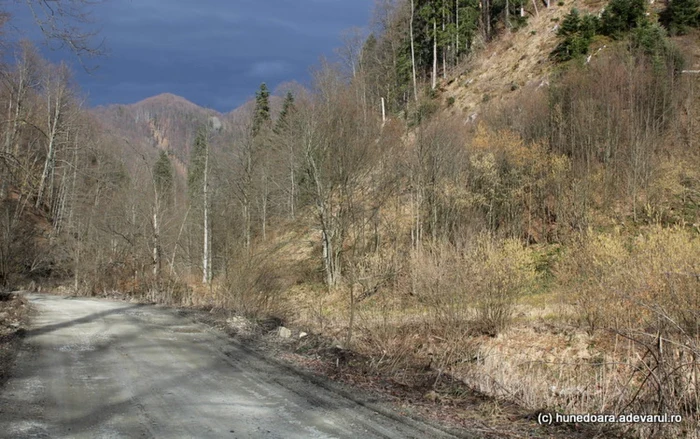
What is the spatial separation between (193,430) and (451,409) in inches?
122

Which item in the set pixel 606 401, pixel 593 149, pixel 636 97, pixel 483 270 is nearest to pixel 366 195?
pixel 593 149

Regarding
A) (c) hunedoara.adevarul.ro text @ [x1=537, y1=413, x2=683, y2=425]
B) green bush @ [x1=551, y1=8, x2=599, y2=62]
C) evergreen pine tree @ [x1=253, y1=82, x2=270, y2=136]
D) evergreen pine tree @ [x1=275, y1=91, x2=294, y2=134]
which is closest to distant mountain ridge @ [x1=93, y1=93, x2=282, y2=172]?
evergreen pine tree @ [x1=253, y1=82, x2=270, y2=136]

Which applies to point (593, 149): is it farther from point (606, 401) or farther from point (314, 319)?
point (606, 401)

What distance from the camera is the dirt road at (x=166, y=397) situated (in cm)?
478

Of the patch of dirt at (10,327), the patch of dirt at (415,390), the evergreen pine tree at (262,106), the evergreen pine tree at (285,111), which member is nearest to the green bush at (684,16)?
the evergreen pine tree at (285,111)

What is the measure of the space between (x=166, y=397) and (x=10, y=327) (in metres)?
6.64

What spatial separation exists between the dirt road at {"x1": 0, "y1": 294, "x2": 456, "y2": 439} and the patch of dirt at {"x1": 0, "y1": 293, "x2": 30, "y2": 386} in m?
0.17

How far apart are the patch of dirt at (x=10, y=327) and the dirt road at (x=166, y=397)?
17 cm

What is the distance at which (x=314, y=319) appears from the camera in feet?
44.1

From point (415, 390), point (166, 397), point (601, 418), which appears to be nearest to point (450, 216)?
point (415, 390)

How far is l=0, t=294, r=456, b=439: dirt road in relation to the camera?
4777mm

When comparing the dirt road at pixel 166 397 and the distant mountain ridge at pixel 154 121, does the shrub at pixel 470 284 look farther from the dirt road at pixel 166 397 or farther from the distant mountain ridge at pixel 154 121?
the distant mountain ridge at pixel 154 121

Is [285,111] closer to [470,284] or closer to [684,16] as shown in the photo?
[470,284]

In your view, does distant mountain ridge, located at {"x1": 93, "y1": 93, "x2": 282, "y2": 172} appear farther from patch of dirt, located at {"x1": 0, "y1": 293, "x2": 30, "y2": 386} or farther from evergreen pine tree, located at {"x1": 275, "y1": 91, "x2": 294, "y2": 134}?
patch of dirt, located at {"x1": 0, "y1": 293, "x2": 30, "y2": 386}
